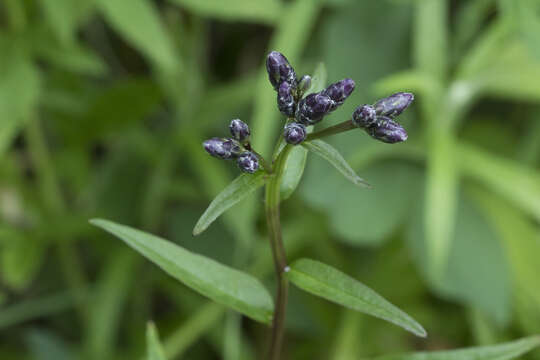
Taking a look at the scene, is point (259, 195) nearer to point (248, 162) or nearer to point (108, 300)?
point (108, 300)

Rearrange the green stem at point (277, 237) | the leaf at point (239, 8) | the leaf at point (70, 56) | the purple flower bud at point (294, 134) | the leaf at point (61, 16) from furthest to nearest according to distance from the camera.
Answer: the leaf at point (70, 56)
the leaf at point (239, 8)
the leaf at point (61, 16)
the green stem at point (277, 237)
the purple flower bud at point (294, 134)

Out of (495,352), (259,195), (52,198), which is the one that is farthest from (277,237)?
(52,198)

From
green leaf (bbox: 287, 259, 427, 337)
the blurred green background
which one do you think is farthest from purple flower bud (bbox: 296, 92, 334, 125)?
the blurred green background

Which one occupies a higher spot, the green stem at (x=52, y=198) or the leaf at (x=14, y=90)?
the leaf at (x=14, y=90)

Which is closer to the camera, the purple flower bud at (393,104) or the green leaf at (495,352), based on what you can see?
the purple flower bud at (393,104)

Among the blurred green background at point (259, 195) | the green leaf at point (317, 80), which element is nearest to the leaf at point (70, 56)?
the blurred green background at point (259, 195)

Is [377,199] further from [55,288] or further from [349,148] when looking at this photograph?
[55,288]

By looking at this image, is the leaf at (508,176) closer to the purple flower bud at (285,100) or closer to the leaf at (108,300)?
the leaf at (108,300)
